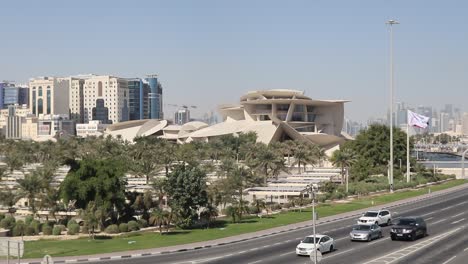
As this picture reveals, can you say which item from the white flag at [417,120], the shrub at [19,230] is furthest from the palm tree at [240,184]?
the white flag at [417,120]

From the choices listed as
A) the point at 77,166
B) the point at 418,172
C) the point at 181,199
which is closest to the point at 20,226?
the point at 77,166

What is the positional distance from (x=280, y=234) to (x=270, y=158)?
149 ft

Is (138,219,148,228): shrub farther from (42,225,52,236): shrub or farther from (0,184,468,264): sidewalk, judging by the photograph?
(0,184,468,264): sidewalk

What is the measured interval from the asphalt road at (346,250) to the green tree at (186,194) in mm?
7482

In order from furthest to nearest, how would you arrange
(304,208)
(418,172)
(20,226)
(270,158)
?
(418,172), (270,158), (304,208), (20,226)

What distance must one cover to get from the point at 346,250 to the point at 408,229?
6.09 m

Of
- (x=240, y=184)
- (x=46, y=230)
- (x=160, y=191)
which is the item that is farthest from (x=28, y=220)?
(x=240, y=184)

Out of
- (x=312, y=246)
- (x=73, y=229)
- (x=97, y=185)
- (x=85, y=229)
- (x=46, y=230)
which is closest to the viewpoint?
(x=312, y=246)

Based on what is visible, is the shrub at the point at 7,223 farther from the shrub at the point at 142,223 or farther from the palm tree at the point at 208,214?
the palm tree at the point at 208,214

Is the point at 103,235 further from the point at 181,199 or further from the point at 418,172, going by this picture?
the point at 418,172

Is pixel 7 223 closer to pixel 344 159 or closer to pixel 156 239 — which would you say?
pixel 156 239

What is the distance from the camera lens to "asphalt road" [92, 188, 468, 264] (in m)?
36.9

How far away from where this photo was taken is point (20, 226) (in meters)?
54.7

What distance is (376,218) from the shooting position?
51.5m
